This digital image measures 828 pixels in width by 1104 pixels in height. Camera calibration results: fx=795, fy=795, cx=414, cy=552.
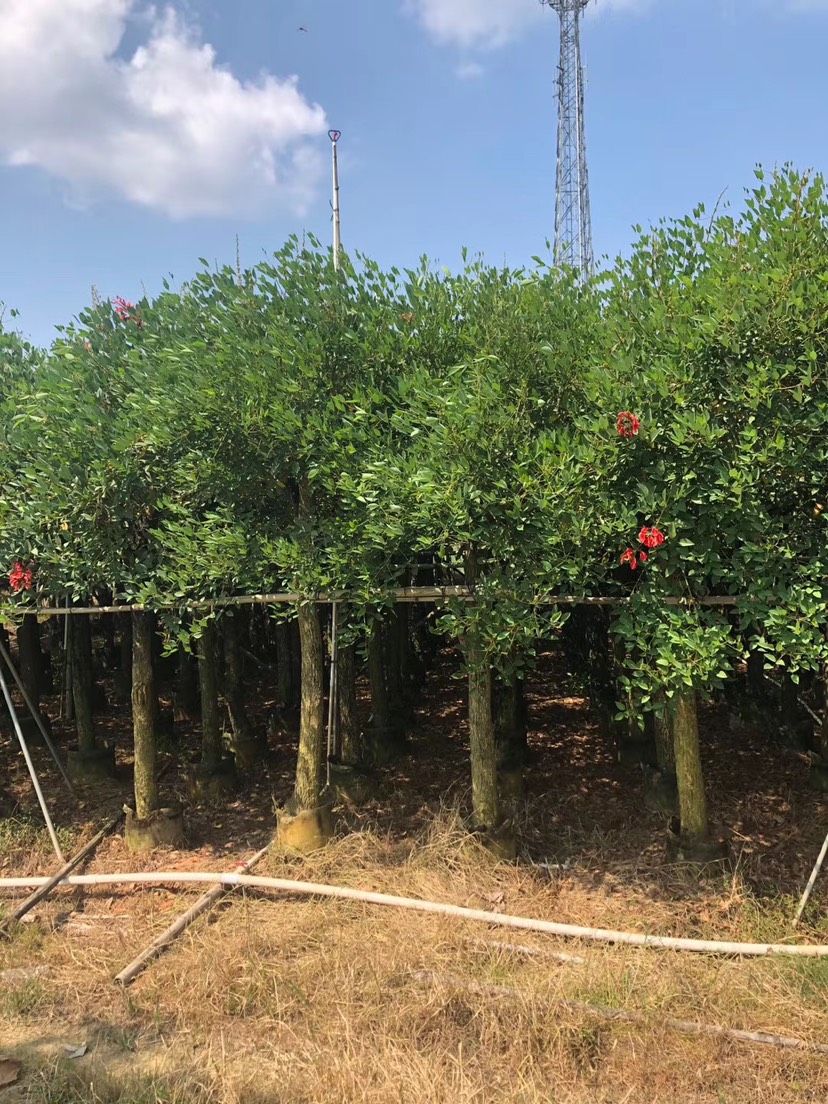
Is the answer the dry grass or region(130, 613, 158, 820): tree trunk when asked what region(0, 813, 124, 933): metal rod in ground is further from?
region(130, 613, 158, 820): tree trunk

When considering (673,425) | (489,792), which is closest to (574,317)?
(673,425)

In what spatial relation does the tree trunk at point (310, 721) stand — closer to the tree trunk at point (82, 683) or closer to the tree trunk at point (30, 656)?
the tree trunk at point (82, 683)

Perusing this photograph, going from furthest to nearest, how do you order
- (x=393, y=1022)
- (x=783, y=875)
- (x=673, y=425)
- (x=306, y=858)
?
(x=306, y=858)
(x=783, y=875)
(x=673, y=425)
(x=393, y=1022)

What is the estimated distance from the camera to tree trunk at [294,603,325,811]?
627 cm

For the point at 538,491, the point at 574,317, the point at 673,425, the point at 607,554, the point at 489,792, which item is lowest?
the point at 489,792

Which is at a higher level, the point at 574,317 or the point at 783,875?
the point at 574,317

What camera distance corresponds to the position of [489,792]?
5.89 meters

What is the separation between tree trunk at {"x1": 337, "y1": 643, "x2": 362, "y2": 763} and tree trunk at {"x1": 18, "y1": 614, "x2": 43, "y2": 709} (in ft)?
14.8

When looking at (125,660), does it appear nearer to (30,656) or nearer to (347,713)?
(30,656)

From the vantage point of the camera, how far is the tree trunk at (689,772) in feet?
17.6

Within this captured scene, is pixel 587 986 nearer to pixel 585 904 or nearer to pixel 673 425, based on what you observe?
pixel 585 904

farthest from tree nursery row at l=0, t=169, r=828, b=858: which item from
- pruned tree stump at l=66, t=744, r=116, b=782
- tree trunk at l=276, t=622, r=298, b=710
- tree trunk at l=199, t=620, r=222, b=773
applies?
tree trunk at l=276, t=622, r=298, b=710

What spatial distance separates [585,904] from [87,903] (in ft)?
12.0

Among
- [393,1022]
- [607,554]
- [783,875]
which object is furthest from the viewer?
[783,875]
